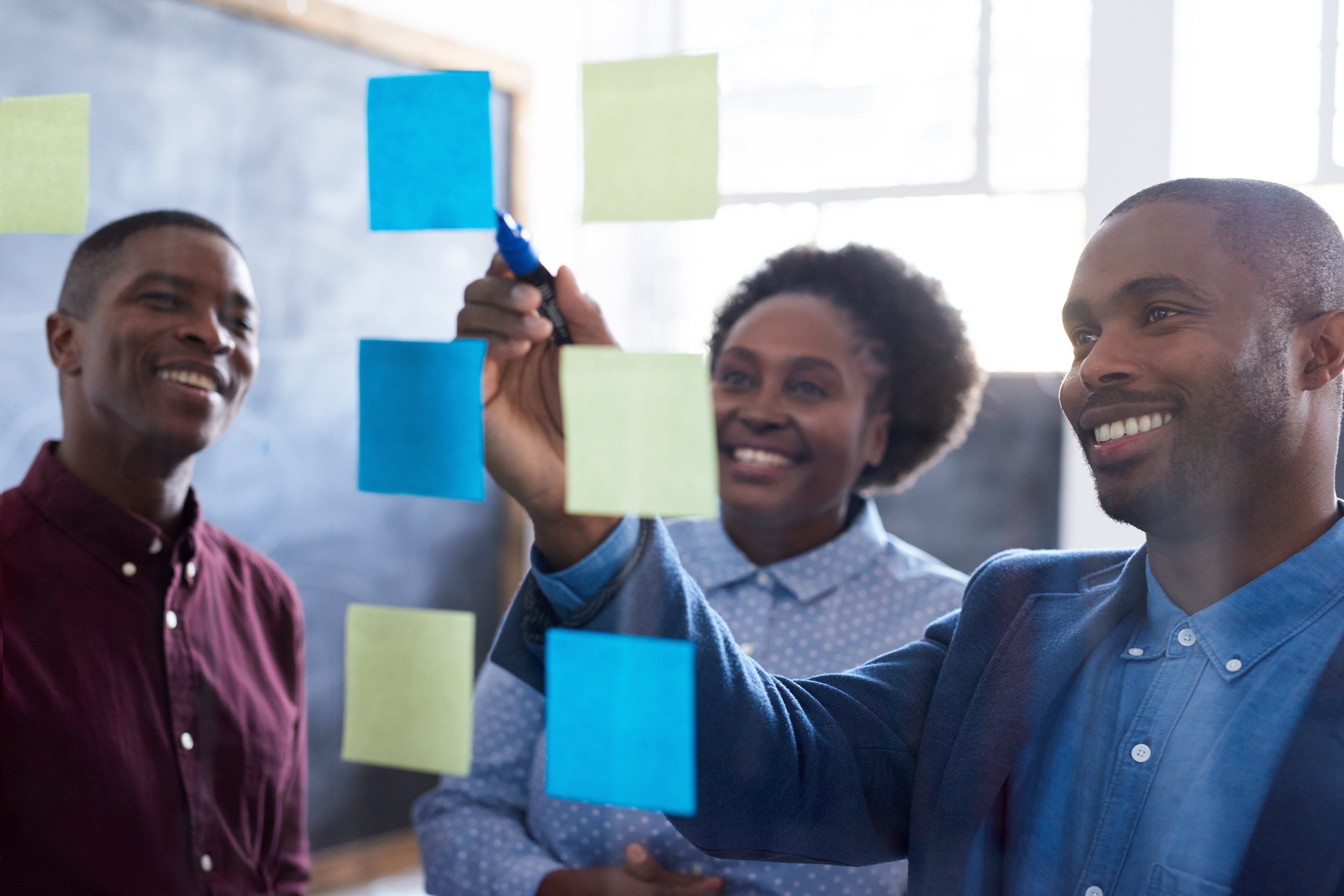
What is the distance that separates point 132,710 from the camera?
24.0 inches

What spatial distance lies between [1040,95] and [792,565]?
0.29 m

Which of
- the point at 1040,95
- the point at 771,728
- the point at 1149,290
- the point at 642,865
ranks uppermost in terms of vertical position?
the point at 1040,95

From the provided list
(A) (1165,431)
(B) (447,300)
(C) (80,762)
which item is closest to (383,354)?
(B) (447,300)

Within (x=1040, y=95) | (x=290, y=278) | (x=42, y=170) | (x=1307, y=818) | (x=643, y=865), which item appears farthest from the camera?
(x=290, y=278)

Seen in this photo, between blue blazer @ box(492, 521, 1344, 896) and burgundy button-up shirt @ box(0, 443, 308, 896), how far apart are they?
211 millimetres

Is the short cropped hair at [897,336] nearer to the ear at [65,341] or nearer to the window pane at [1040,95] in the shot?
the window pane at [1040,95]

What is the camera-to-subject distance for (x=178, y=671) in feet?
2.04

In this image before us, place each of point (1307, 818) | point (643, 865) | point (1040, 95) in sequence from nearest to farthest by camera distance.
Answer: point (1307, 818), point (1040, 95), point (643, 865)

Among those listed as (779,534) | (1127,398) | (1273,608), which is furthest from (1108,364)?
(779,534)

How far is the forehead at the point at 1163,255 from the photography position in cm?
41

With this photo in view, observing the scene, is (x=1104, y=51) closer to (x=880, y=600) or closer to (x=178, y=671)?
(x=880, y=600)

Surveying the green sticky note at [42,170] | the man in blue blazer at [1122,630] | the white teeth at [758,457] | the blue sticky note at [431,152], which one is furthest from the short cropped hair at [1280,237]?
the green sticky note at [42,170]

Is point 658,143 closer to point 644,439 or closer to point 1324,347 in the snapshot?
point 644,439

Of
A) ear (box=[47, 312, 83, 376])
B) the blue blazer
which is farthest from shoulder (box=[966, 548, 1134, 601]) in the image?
ear (box=[47, 312, 83, 376])
